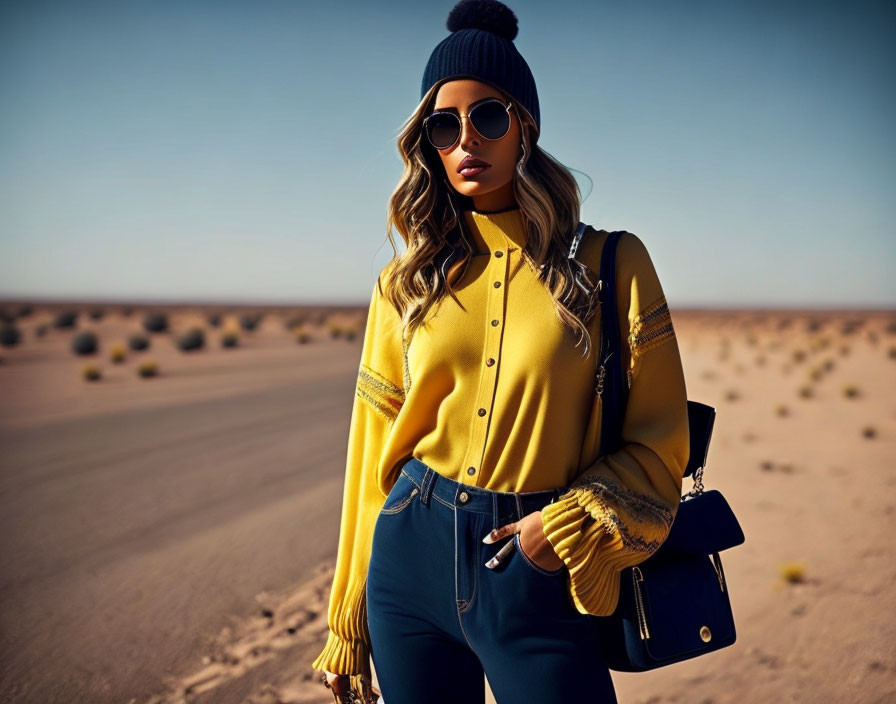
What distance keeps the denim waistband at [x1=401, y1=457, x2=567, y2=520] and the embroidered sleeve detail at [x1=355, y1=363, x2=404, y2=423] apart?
265 millimetres

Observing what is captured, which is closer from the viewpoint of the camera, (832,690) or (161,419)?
→ (832,690)

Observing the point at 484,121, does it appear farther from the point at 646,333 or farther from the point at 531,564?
the point at 531,564

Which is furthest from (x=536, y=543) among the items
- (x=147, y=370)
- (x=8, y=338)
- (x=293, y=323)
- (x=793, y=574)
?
(x=293, y=323)

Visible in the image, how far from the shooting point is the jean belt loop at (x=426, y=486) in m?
1.61

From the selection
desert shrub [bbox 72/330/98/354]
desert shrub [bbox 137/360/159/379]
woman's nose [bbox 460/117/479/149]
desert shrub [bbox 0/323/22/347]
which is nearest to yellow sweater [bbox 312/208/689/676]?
woman's nose [bbox 460/117/479/149]

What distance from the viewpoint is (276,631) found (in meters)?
4.54

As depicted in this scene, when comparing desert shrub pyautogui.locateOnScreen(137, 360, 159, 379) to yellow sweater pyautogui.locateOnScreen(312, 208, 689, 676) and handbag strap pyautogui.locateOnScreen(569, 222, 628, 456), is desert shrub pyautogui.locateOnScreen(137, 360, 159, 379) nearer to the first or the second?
yellow sweater pyautogui.locateOnScreen(312, 208, 689, 676)

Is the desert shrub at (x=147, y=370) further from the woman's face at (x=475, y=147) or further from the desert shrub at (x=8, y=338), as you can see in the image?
the woman's face at (x=475, y=147)

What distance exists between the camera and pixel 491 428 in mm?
1556

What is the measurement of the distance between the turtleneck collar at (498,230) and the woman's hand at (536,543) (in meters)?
0.65

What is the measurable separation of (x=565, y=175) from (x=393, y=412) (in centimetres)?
71

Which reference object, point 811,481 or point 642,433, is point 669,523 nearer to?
point 642,433

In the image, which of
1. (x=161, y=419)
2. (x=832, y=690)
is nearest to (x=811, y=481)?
(x=832, y=690)

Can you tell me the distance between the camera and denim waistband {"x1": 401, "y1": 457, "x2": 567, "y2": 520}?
1.51 meters
